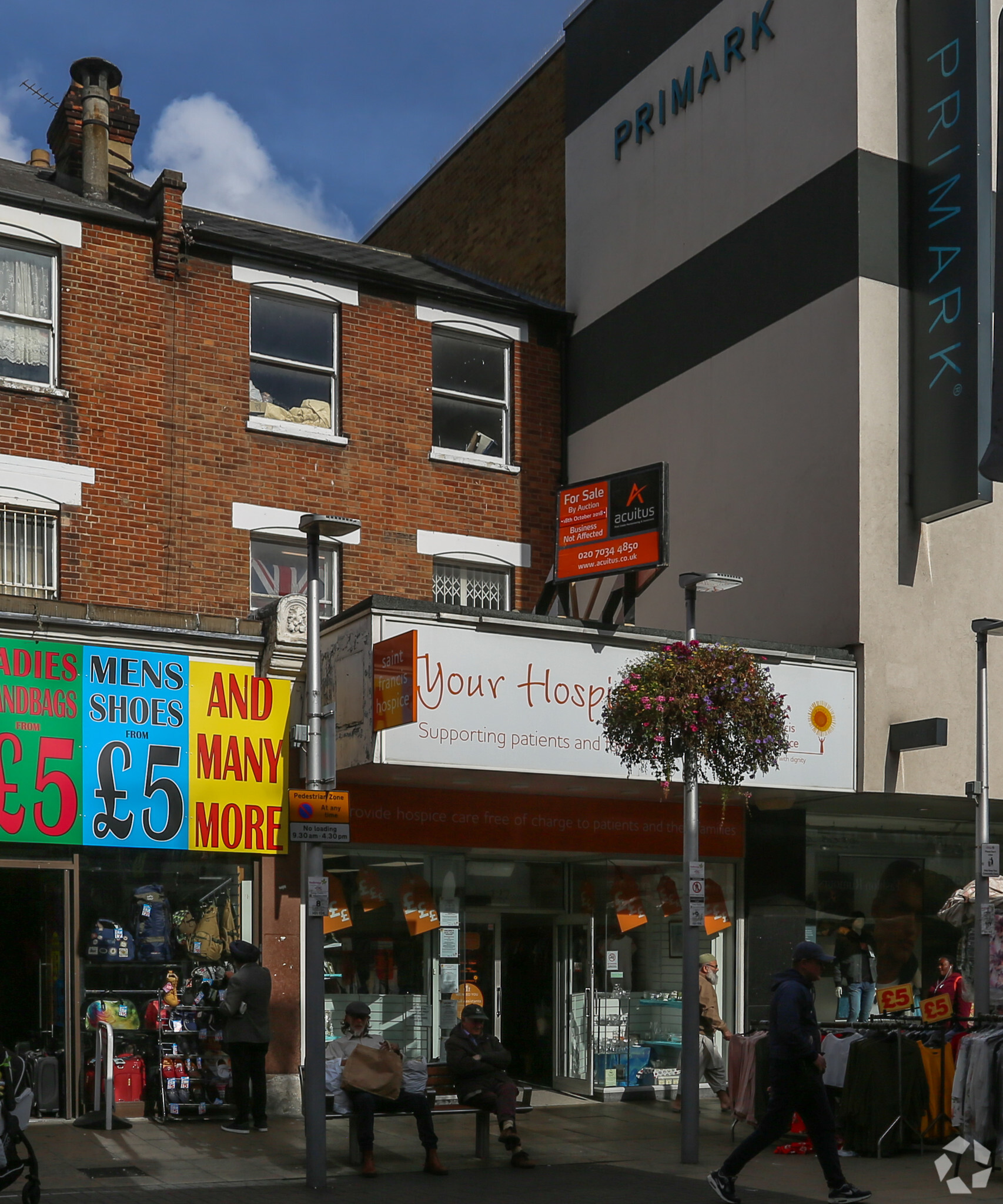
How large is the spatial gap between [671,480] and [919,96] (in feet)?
18.7

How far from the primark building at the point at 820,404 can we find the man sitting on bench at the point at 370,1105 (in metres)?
5.08

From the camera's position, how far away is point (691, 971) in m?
13.7

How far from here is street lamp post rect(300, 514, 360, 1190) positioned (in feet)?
39.9

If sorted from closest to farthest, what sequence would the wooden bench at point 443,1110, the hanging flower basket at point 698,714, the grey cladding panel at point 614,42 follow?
the wooden bench at point 443,1110, the hanging flower basket at point 698,714, the grey cladding panel at point 614,42

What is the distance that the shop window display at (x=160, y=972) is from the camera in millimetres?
15633

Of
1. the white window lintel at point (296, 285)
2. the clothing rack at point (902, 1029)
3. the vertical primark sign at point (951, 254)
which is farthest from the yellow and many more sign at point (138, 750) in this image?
the vertical primark sign at point (951, 254)

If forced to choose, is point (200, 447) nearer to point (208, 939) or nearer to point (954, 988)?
point (208, 939)

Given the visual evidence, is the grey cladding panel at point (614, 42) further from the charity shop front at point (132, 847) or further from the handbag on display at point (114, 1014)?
the handbag on display at point (114, 1014)

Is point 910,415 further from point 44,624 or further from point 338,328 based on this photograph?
point 44,624

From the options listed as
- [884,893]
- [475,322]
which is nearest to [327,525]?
[475,322]

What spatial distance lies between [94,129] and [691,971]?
13948 mm

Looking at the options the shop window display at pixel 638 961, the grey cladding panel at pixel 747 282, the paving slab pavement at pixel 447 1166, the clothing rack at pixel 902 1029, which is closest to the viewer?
the paving slab pavement at pixel 447 1166

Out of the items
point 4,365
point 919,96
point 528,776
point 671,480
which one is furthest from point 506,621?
point 919,96

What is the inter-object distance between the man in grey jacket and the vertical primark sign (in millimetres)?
9256
